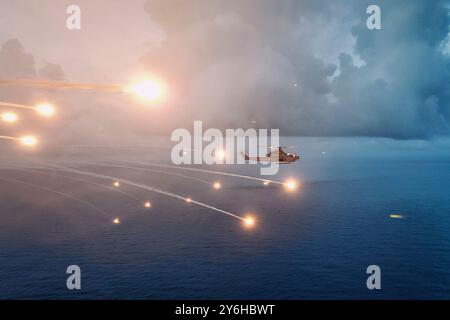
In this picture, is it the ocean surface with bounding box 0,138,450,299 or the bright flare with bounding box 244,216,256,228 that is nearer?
the ocean surface with bounding box 0,138,450,299

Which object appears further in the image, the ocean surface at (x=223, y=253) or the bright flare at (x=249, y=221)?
the bright flare at (x=249, y=221)

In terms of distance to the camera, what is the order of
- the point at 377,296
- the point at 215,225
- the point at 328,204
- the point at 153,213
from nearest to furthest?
the point at 377,296 < the point at 215,225 < the point at 153,213 < the point at 328,204

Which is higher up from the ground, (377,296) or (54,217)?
(54,217)

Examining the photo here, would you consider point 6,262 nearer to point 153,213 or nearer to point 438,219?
point 153,213

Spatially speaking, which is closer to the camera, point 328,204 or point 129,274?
point 129,274

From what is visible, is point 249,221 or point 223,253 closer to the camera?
point 223,253
